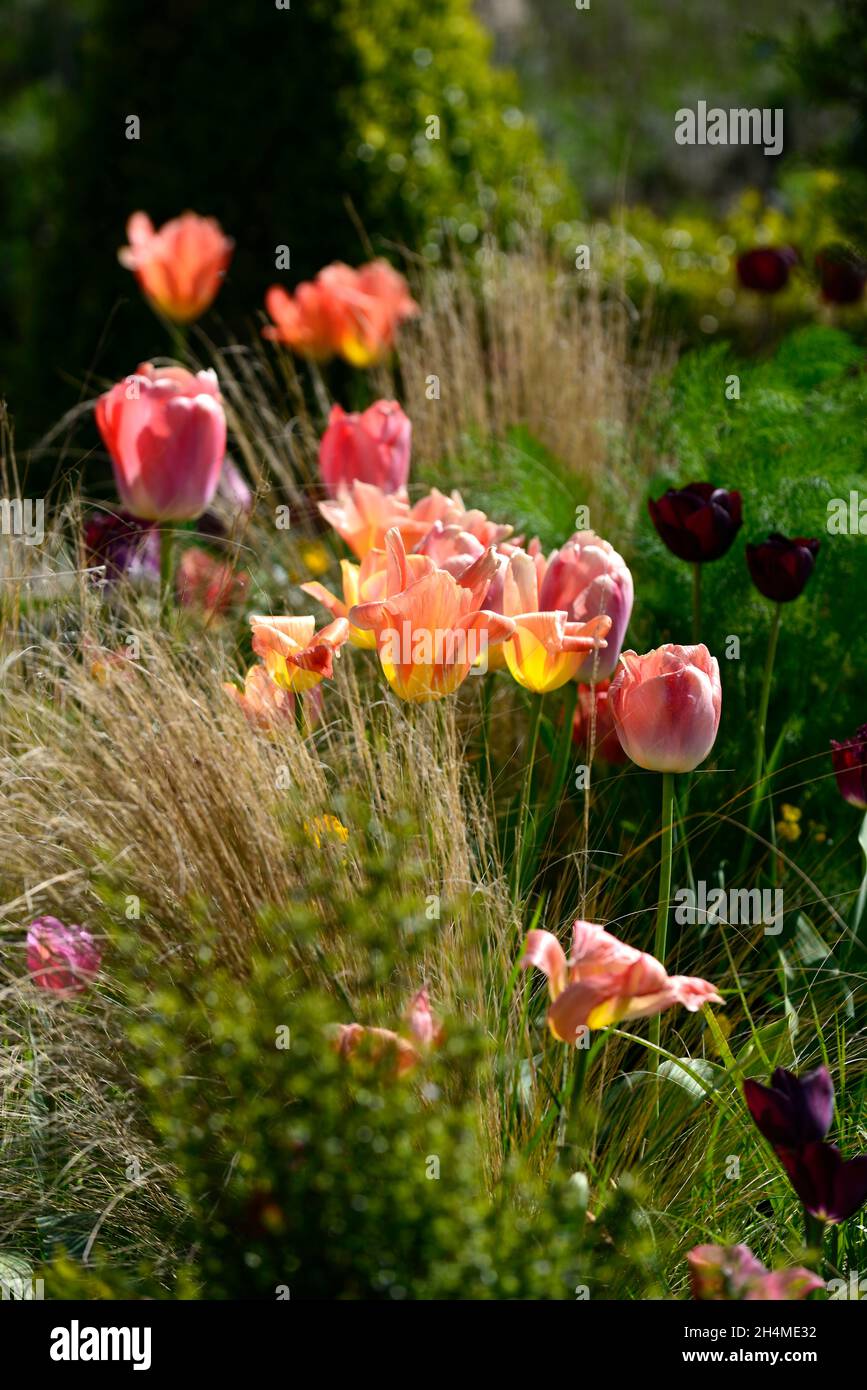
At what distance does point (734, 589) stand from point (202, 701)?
1141 millimetres

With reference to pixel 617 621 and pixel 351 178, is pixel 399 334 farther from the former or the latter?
pixel 617 621

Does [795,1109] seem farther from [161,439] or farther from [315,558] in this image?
[315,558]

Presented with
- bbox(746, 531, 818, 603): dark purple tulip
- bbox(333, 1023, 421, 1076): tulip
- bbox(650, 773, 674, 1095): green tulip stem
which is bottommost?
bbox(333, 1023, 421, 1076): tulip

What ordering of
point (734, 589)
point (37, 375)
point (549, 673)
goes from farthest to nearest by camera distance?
point (37, 375)
point (734, 589)
point (549, 673)

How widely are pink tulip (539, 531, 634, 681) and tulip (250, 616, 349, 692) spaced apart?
332 millimetres

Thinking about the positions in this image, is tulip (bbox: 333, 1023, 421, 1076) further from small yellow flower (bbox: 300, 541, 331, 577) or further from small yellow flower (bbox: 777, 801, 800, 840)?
small yellow flower (bbox: 300, 541, 331, 577)

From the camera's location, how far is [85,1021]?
2.03 m

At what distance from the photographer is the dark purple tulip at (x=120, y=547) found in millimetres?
2814

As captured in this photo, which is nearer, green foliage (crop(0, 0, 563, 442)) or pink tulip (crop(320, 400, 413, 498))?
pink tulip (crop(320, 400, 413, 498))

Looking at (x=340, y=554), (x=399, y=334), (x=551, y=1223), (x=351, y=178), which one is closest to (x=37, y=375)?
(x=351, y=178)

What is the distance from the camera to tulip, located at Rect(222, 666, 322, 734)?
2137mm

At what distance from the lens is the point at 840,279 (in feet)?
13.8

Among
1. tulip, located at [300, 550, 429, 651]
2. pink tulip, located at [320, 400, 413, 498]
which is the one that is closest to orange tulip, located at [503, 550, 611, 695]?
tulip, located at [300, 550, 429, 651]

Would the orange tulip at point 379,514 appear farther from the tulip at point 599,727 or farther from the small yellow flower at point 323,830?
the small yellow flower at point 323,830
